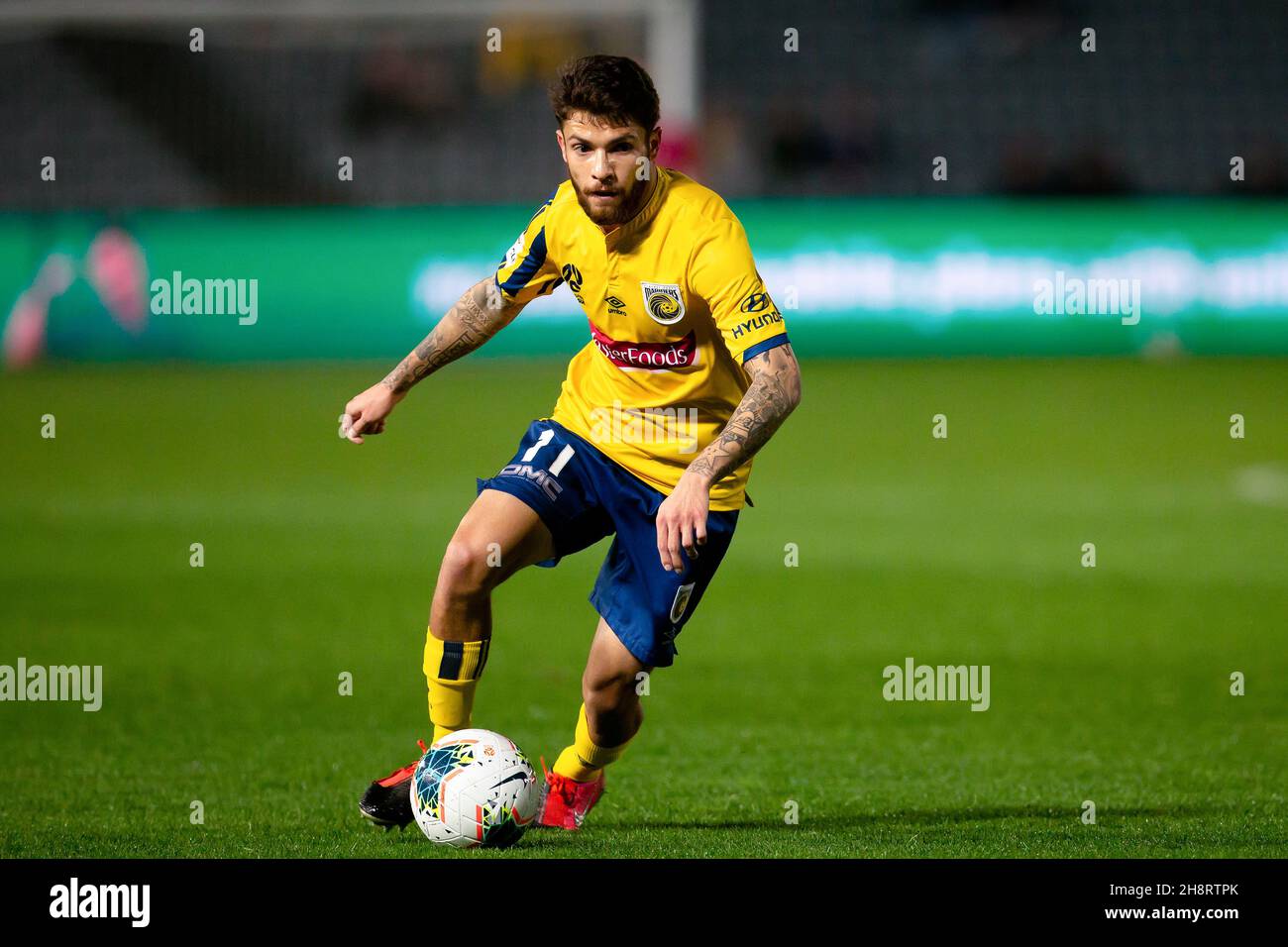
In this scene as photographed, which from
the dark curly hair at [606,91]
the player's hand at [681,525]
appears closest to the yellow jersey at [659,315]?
the dark curly hair at [606,91]

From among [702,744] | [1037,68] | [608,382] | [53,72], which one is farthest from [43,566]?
[1037,68]

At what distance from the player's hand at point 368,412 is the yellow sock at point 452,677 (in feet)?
2.10

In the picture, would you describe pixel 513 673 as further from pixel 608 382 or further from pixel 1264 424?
pixel 1264 424

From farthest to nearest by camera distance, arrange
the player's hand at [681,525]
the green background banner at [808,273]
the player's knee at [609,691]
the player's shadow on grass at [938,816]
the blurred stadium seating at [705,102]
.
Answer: the blurred stadium seating at [705,102] < the green background banner at [808,273] < the player's shadow on grass at [938,816] < the player's knee at [609,691] < the player's hand at [681,525]

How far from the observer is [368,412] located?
213 inches

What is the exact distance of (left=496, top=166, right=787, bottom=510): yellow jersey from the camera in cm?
508

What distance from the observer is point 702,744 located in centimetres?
703

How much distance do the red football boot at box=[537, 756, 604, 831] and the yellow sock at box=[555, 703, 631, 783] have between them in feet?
0.07

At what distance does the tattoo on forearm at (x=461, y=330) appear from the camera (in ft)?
18.4

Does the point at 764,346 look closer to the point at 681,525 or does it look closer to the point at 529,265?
the point at 681,525

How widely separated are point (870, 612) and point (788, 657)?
3.87 feet

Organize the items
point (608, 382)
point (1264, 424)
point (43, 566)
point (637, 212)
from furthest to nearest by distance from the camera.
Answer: point (1264, 424), point (43, 566), point (608, 382), point (637, 212)

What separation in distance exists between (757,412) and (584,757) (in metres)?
1.44

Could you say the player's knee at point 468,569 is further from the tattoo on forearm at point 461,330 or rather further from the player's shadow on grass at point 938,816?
the player's shadow on grass at point 938,816
